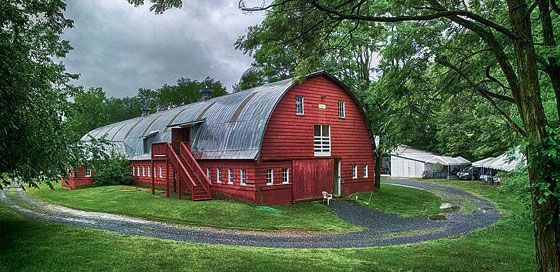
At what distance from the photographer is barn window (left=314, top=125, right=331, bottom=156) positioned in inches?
1011

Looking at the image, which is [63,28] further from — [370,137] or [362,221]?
[370,137]

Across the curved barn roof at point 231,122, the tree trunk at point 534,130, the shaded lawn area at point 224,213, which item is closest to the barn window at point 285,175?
the shaded lawn area at point 224,213

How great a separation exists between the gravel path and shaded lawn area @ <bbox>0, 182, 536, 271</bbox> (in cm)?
166

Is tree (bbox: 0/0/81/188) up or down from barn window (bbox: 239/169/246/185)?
up

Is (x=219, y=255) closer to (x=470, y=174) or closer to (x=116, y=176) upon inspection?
(x=116, y=176)

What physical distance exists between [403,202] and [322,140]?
662cm

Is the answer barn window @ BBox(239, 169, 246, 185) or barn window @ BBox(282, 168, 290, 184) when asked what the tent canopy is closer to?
barn window @ BBox(282, 168, 290, 184)

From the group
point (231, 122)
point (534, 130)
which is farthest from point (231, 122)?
point (534, 130)

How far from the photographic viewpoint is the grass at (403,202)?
22.8 metres

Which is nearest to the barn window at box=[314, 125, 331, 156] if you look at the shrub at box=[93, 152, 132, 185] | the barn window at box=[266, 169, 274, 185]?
the barn window at box=[266, 169, 274, 185]

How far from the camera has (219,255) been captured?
1067 cm

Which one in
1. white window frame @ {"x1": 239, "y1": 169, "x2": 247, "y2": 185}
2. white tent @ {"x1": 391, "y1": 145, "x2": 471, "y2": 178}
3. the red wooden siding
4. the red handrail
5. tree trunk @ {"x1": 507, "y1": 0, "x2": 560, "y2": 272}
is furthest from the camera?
white tent @ {"x1": 391, "y1": 145, "x2": 471, "y2": 178}

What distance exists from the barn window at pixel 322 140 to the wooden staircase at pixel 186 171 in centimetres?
714

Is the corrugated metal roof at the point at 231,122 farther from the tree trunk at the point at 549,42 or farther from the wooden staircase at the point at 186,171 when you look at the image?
the tree trunk at the point at 549,42
